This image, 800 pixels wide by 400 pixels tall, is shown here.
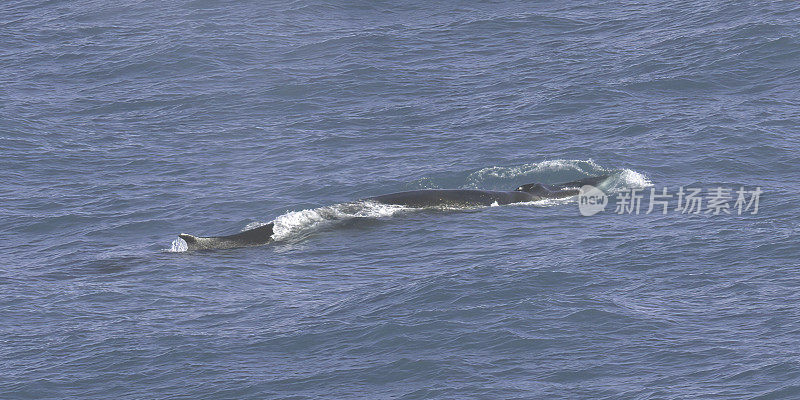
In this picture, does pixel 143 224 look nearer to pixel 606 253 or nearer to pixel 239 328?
pixel 239 328

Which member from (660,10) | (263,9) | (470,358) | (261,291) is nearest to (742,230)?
(470,358)

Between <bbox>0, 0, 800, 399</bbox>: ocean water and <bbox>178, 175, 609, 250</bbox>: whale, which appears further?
<bbox>178, 175, 609, 250</bbox>: whale

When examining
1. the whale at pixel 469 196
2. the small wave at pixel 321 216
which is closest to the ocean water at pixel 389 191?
the small wave at pixel 321 216

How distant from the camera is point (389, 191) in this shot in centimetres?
3566

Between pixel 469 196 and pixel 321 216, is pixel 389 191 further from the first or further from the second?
pixel 321 216

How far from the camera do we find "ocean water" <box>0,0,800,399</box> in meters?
23.2

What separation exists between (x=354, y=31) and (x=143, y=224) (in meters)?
21.7

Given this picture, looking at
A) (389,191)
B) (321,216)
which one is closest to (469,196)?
(389,191)

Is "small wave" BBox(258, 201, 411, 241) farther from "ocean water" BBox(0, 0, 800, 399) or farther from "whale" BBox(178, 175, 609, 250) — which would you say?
"whale" BBox(178, 175, 609, 250)

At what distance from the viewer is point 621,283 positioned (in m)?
26.5

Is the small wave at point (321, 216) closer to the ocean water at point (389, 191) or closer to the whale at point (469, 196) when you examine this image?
the ocean water at point (389, 191)

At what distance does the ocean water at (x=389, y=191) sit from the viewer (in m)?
23.2

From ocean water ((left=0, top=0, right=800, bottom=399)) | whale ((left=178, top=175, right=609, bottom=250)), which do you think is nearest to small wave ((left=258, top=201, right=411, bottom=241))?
ocean water ((left=0, top=0, right=800, bottom=399))

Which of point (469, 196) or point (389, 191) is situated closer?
point (469, 196)
